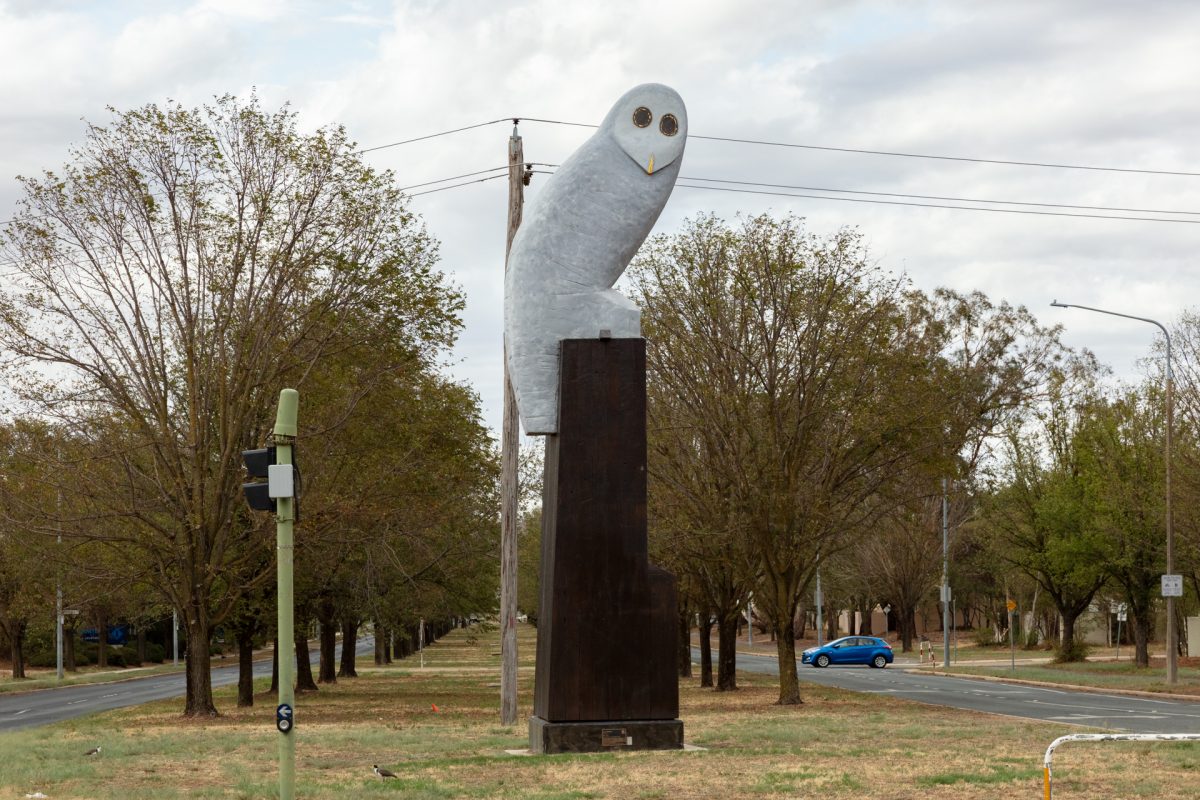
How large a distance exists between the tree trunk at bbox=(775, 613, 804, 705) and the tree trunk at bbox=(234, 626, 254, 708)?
503 inches

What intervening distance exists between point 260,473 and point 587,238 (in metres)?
8.00

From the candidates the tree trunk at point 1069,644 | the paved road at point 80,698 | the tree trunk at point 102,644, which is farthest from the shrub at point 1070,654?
the tree trunk at point 102,644

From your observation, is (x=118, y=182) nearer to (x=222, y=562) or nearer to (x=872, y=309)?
(x=222, y=562)

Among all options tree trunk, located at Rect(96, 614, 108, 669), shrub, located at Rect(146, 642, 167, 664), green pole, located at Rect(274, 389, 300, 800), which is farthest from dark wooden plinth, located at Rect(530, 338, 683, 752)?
shrub, located at Rect(146, 642, 167, 664)

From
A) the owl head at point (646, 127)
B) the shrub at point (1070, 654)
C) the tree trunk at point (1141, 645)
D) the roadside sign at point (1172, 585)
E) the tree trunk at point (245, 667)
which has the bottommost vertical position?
the shrub at point (1070, 654)

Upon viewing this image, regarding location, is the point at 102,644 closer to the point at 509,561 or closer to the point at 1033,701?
the point at 1033,701

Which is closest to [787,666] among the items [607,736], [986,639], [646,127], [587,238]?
[607,736]

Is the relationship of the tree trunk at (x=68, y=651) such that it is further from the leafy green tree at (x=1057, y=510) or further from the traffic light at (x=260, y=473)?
the traffic light at (x=260, y=473)

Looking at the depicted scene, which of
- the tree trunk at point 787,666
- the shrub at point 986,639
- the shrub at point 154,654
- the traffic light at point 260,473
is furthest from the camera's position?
the shrub at point 154,654

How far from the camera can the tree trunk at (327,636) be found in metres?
39.3

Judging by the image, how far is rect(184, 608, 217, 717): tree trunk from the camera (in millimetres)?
→ 26922

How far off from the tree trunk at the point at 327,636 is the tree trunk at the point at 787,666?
47.5ft

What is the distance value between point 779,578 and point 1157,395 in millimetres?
23623

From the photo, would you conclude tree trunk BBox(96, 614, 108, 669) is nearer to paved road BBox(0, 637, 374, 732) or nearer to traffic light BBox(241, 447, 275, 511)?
paved road BBox(0, 637, 374, 732)
